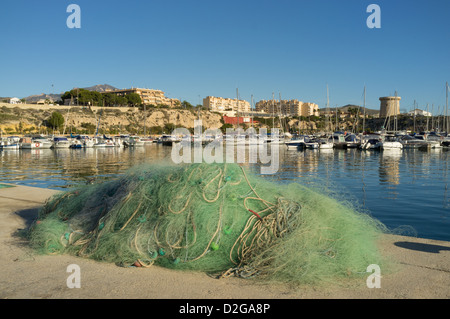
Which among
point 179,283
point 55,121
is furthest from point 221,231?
point 55,121

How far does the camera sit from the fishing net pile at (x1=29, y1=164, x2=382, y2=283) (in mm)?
4359

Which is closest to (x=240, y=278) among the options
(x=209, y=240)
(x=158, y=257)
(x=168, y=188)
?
(x=209, y=240)

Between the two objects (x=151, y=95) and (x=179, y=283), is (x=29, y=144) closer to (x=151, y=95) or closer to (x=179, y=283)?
(x=179, y=283)

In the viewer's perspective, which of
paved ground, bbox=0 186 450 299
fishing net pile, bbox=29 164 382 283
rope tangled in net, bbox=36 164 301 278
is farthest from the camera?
rope tangled in net, bbox=36 164 301 278

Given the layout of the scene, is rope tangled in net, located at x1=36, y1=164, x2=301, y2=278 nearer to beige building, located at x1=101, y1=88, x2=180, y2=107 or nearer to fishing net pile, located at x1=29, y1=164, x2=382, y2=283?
fishing net pile, located at x1=29, y1=164, x2=382, y2=283

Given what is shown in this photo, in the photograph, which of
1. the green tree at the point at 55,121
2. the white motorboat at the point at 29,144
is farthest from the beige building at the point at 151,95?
the white motorboat at the point at 29,144

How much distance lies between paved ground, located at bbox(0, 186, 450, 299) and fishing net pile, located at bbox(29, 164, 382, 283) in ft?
0.66

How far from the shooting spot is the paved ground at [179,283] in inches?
152

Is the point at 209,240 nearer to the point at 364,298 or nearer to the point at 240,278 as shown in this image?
the point at 240,278

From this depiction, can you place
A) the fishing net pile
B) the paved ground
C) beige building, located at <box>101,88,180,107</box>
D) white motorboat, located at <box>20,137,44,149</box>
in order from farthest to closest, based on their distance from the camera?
beige building, located at <box>101,88,180,107</box>, white motorboat, located at <box>20,137,44,149</box>, the fishing net pile, the paved ground

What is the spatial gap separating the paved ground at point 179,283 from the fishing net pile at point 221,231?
0.66ft

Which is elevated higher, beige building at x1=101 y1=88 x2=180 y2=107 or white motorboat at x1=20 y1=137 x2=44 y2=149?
beige building at x1=101 y1=88 x2=180 y2=107

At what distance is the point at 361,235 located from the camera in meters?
5.00

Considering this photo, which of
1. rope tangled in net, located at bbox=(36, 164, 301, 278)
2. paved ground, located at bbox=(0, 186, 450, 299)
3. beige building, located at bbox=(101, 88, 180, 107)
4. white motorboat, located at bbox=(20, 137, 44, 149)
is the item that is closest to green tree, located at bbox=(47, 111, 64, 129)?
white motorboat, located at bbox=(20, 137, 44, 149)
